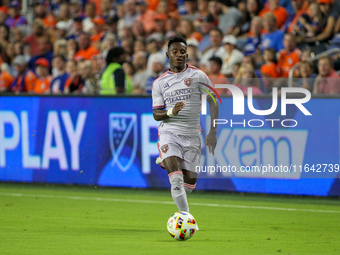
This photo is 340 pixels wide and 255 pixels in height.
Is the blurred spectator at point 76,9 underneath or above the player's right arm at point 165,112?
above

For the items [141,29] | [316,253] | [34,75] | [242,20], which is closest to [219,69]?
[242,20]

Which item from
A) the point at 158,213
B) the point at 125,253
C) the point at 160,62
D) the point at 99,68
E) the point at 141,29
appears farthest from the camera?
the point at 141,29

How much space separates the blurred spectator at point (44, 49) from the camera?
20094mm

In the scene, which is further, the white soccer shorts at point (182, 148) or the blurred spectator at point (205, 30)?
the blurred spectator at point (205, 30)

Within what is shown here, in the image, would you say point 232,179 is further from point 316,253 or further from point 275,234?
point 316,253

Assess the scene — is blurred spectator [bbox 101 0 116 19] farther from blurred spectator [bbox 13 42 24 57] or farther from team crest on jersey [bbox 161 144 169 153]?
team crest on jersey [bbox 161 144 169 153]

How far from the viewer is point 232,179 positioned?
509 inches

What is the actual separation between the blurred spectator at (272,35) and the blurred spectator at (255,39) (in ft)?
0.72

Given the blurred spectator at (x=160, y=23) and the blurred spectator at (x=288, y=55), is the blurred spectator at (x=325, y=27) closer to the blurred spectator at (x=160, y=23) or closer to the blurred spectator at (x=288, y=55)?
the blurred spectator at (x=288, y=55)

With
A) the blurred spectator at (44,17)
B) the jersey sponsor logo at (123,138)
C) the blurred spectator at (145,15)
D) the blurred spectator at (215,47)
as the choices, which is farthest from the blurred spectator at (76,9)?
the jersey sponsor logo at (123,138)

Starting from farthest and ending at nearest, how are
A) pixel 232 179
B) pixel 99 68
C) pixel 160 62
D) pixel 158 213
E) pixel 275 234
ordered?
pixel 99 68, pixel 160 62, pixel 232 179, pixel 158 213, pixel 275 234

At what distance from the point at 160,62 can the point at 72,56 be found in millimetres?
3732

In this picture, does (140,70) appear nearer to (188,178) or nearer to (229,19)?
(229,19)

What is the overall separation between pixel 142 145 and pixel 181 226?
5.50 metres
